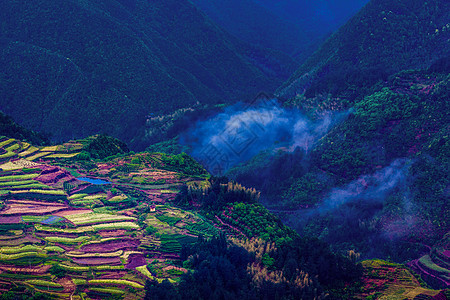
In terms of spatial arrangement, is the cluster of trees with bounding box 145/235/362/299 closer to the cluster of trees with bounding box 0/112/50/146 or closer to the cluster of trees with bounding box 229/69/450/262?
the cluster of trees with bounding box 229/69/450/262

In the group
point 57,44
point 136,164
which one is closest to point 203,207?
point 136,164

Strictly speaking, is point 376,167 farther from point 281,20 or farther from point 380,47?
point 281,20

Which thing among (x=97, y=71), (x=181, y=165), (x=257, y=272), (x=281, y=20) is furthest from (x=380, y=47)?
(x=281, y=20)

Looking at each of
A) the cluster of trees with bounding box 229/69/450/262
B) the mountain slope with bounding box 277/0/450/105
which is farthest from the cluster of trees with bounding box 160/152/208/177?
the mountain slope with bounding box 277/0/450/105

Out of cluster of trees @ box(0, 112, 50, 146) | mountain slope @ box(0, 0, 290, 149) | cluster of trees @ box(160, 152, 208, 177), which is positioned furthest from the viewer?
mountain slope @ box(0, 0, 290, 149)

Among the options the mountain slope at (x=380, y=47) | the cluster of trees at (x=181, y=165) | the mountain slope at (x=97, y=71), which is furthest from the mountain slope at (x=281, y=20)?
the cluster of trees at (x=181, y=165)

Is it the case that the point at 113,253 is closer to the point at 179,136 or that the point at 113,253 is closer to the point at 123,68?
the point at 179,136
